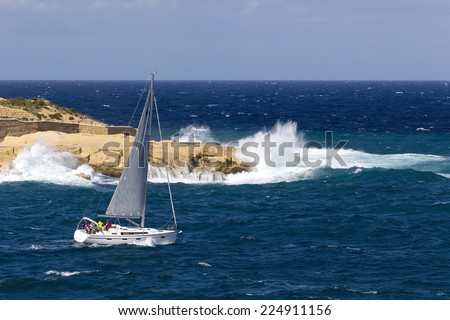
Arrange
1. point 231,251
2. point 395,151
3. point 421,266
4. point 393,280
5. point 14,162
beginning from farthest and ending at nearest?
point 395,151 → point 14,162 → point 231,251 → point 421,266 → point 393,280

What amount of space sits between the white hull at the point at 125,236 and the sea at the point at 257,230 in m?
0.43

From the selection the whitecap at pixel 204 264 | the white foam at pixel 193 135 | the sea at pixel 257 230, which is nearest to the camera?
the sea at pixel 257 230

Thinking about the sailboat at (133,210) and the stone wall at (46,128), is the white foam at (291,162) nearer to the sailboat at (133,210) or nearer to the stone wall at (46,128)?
the stone wall at (46,128)

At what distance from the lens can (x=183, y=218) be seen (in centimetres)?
5038

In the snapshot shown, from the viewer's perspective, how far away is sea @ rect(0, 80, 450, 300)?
35844 millimetres

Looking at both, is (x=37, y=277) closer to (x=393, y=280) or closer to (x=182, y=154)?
(x=393, y=280)

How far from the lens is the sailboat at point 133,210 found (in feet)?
141

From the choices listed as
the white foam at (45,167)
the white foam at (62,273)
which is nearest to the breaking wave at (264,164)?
the white foam at (45,167)

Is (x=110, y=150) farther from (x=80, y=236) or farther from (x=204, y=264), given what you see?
(x=204, y=264)

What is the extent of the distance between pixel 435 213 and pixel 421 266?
43.5 ft

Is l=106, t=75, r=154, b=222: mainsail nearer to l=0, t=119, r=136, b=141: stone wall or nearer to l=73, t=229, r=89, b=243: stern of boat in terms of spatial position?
l=73, t=229, r=89, b=243: stern of boat

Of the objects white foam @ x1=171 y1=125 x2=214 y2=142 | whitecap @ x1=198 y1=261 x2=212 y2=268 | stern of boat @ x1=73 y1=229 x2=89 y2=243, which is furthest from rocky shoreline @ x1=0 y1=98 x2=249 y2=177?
whitecap @ x1=198 y1=261 x2=212 y2=268

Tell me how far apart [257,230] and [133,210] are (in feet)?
25.9

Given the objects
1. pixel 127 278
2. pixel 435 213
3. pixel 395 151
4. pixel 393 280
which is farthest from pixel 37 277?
pixel 395 151
